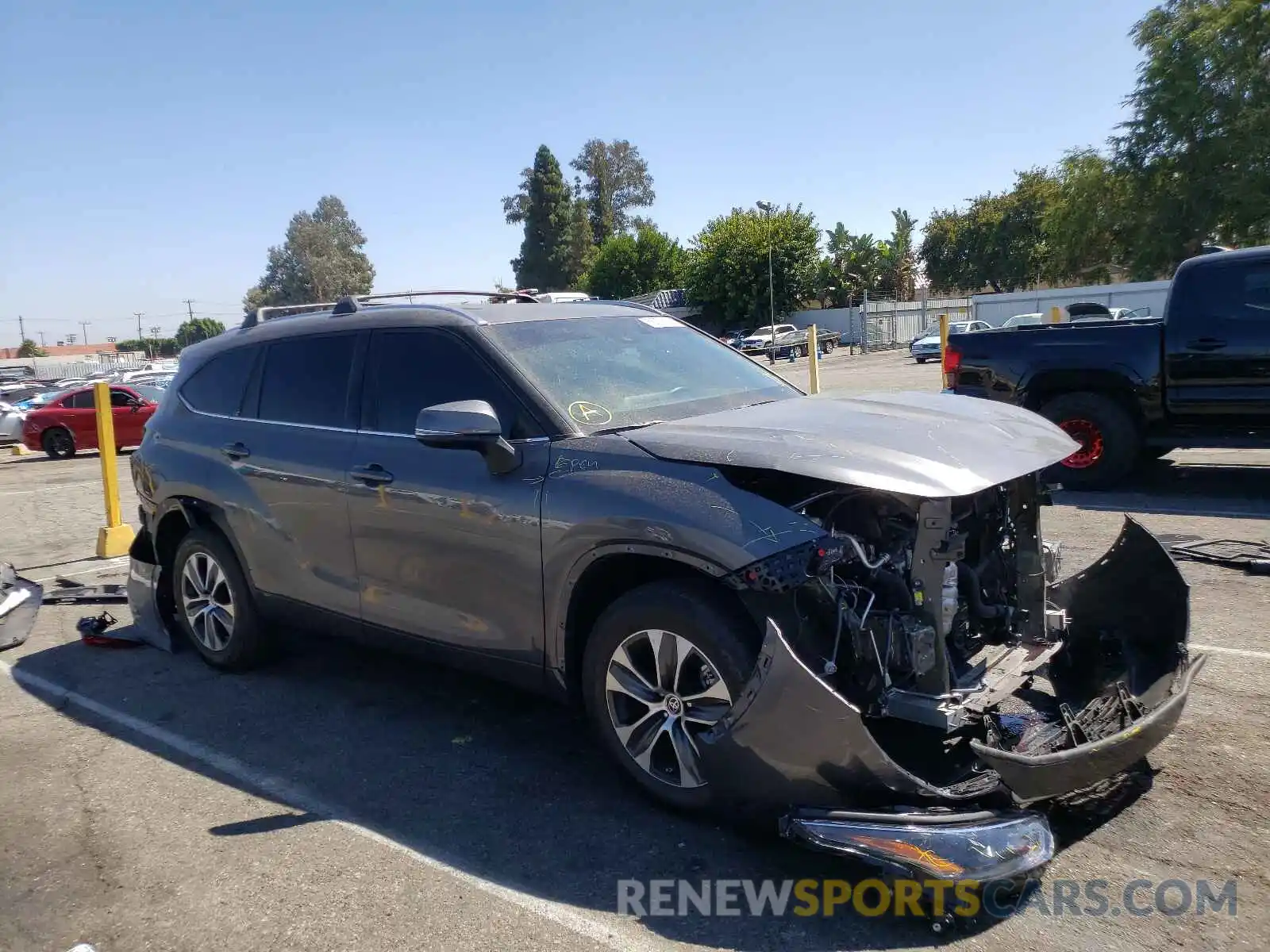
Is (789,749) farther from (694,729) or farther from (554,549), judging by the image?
(554,549)

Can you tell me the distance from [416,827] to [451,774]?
0.43m

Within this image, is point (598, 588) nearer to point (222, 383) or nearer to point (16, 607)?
point (222, 383)

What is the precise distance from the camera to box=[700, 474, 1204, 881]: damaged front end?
2816 millimetres

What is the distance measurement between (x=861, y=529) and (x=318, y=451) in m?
2.64

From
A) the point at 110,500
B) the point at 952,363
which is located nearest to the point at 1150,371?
the point at 952,363

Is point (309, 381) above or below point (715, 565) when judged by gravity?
above

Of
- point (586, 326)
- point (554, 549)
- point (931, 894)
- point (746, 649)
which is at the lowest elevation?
point (931, 894)

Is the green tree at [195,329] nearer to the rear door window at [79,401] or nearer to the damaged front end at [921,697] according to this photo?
the rear door window at [79,401]

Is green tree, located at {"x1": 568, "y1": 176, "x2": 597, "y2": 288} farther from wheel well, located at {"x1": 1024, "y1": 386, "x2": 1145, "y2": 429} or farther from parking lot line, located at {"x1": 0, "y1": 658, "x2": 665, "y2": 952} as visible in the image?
parking lot line, located at {"x1": 0, "y1": 658, "x2": 665, "y2": 952}

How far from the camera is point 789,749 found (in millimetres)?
2922

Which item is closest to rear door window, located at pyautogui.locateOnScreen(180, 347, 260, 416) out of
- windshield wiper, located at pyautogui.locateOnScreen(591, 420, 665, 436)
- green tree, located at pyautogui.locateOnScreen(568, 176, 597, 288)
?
windshield wiper, located at pyautogui.locateOnScreen(591, 420, 665, 436)

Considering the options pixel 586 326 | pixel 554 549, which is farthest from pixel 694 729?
pixel 586 326

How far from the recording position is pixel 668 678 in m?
3.36

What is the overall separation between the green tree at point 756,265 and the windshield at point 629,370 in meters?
55.4
